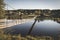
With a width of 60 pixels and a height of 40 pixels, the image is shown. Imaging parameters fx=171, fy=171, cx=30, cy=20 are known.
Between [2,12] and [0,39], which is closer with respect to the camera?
[0,39]

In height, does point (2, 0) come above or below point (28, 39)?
above

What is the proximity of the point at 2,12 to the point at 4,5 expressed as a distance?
260cm

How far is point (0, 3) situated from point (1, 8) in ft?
5.61

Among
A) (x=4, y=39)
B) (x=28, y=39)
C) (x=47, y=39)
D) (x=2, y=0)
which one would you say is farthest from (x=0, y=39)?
(x=2, y=0)

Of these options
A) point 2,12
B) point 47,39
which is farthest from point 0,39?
point 2,12

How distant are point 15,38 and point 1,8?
20.1 m

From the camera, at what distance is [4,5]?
36312mm

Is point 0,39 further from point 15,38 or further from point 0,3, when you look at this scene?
point 0,3

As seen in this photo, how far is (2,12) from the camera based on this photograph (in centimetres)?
3425

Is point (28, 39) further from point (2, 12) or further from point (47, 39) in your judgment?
point (2, 12)

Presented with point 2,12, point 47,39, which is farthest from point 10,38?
point 2,12

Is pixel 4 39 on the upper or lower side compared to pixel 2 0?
lower

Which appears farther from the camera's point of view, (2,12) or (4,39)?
(2,12)

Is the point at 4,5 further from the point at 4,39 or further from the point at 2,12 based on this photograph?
the point at 4,39
